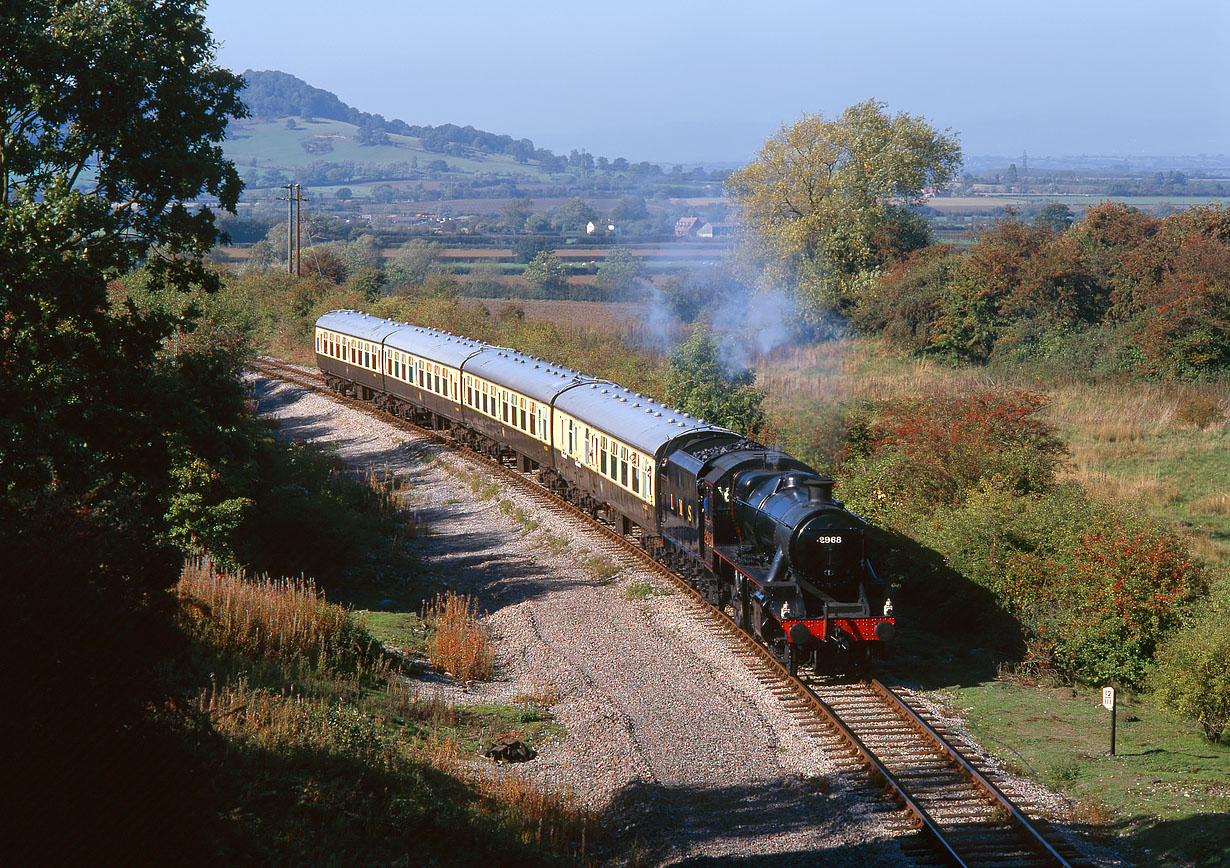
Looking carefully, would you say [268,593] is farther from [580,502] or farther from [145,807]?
[580,502]

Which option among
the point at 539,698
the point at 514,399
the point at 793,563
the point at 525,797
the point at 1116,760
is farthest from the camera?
the point at 514,399

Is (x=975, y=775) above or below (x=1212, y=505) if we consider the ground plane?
below

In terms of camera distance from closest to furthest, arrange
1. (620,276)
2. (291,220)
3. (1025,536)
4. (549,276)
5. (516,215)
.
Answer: (1025,536), (291,220), (620,276), (549,276), (516,215)

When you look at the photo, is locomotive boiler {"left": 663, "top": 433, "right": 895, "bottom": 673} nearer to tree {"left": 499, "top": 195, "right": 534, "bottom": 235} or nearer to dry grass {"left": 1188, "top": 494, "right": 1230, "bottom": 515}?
dry grass {"left": 1188, "top": 494, "right": 1230, "bottom": 515}

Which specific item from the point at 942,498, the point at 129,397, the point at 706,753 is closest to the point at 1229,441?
the point at 942,498

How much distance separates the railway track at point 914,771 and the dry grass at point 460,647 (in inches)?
165

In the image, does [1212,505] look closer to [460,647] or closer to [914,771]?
[914,771]

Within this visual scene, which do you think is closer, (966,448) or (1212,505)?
(966,448)

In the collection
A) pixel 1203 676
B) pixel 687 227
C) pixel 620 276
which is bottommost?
pixel 1203 676

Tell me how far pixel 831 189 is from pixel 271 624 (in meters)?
49.0

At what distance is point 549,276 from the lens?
88.5 m

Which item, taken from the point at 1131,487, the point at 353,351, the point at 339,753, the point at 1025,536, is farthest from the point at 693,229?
the point at 339,753

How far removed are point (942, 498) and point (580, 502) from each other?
9284 millimetres

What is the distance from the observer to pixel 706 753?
45.6 feet
